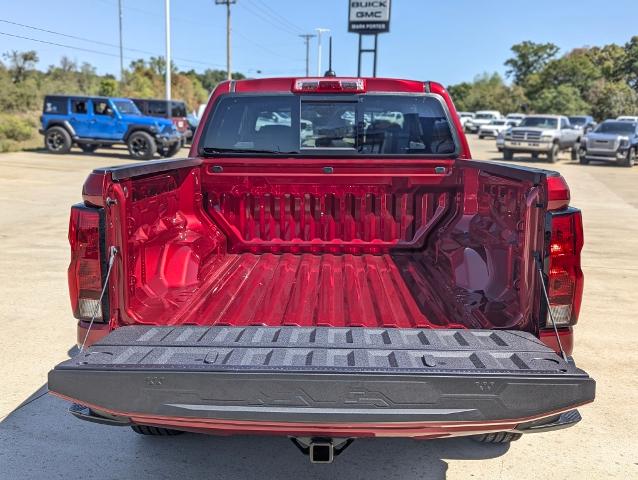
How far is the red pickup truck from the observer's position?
2330mm

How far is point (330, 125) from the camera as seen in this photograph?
4.52 m

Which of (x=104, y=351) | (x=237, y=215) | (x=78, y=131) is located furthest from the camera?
(x=78, y=131)

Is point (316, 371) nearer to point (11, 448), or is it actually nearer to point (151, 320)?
point (151, 320)

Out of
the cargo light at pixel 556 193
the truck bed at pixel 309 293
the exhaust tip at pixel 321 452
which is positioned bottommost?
the exhaust tip at pixel 321 452

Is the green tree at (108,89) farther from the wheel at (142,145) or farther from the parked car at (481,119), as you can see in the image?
the wheel at (142,145)

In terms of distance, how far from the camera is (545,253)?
2725 mm

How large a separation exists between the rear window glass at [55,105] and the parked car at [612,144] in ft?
66.7

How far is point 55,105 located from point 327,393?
2306 centimetres

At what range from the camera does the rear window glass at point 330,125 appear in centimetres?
443

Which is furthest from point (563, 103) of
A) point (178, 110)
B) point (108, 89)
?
point (178, 110)

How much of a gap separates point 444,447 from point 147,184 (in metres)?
2.22

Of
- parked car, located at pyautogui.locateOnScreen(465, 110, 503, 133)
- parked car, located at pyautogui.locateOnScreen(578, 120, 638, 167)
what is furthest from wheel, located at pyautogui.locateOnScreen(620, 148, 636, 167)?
parked car, located at pyautogui.locateOnScreen(465, 110, 503, 133)

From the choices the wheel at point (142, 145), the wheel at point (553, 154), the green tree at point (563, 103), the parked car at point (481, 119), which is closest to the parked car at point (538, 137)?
the wheel at point (553, 154)

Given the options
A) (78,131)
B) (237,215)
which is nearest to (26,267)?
(237,215)
